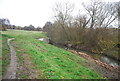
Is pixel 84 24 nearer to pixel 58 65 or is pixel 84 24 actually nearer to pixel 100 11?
pixel 100 11

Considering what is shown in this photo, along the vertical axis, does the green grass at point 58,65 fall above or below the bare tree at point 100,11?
below

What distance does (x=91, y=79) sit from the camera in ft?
23.3

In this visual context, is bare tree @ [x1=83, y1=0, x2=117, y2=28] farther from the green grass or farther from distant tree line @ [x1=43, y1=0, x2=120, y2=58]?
the green grass

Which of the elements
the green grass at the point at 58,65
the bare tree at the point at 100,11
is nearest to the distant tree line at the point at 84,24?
the bare tree at the point at 100,11

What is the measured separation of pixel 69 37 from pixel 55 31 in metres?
6.41

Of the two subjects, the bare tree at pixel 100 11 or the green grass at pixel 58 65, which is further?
the bare tree at pixel 100 11

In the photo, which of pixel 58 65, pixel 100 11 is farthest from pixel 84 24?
pixel 58 65

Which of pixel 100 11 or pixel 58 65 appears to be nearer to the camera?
pixel 58 65

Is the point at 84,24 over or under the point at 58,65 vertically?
over

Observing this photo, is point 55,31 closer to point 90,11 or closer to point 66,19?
point 66,19

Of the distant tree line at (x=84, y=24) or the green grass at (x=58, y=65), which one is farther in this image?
the distant tree line at (x=84, y=24)

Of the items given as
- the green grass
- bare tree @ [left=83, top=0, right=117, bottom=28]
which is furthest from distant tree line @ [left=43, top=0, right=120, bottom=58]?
the green grass

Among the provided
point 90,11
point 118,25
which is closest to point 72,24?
point 90,11

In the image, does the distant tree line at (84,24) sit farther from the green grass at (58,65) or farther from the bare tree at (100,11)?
the green grass at (58,65)
